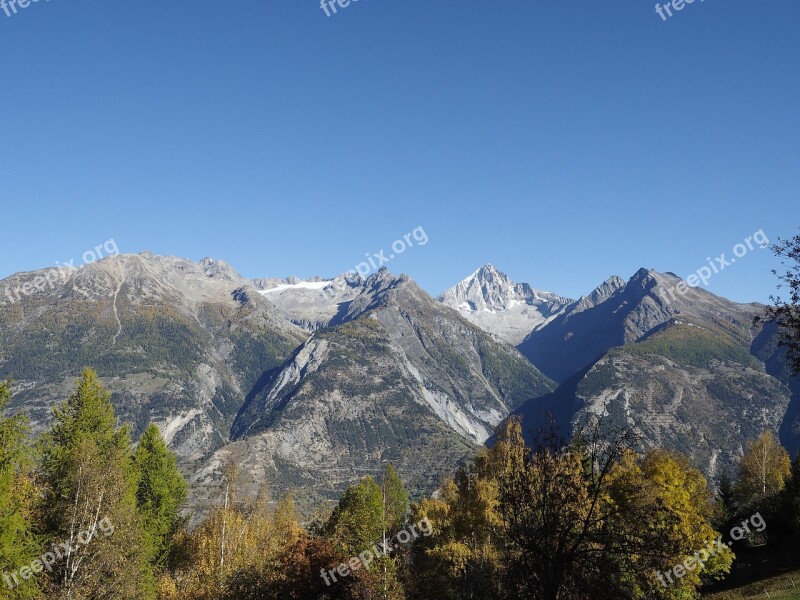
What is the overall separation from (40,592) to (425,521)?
4422cm

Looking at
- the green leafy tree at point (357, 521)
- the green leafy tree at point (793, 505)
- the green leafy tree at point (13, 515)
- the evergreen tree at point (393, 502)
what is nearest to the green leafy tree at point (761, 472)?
the green leafy tree at point (793, 505)

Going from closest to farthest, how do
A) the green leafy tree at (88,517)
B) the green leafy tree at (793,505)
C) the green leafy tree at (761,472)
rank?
1. the green leafy tree at (88,517)
2. the green leafy tree at (793,505)
3. the green leafy tree at (761,472)

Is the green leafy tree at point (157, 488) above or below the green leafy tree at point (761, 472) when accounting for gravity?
above

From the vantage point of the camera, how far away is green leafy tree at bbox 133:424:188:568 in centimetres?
5509

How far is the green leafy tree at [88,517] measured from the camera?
3467 cm

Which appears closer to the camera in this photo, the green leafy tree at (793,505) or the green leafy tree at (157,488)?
the green leafy tree at (157,488)

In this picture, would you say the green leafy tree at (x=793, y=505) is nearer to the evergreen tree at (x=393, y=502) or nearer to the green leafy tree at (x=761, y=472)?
the green leafy tree at (x=761, y=472)

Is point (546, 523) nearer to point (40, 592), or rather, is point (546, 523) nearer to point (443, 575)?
point (40, 592)

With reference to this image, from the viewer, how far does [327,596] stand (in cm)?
3309

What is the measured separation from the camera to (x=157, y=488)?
57.5m

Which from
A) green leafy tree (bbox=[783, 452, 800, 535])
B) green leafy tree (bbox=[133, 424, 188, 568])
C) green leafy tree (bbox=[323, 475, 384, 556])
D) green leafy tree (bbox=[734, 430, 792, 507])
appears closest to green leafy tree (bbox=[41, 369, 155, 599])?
green leafy tree (bbox=[133, 424, 188, 568])

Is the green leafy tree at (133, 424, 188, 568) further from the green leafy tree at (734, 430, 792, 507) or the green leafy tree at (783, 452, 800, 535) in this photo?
the green leafy tree at (734, 430, 792, 507)

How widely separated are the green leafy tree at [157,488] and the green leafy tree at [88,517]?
516 inches

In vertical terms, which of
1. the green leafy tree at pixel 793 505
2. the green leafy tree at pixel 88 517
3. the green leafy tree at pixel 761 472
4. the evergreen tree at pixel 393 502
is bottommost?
the green leafy tree at pixel 761 472
